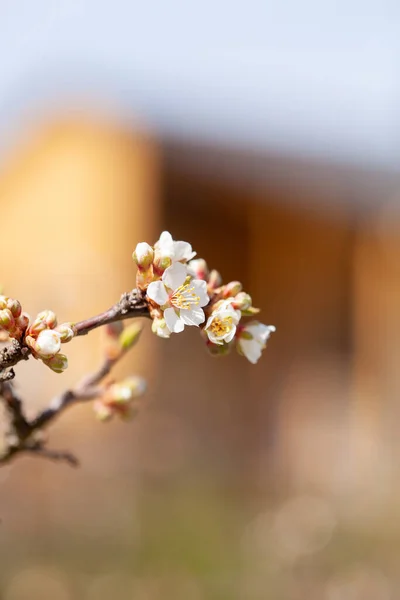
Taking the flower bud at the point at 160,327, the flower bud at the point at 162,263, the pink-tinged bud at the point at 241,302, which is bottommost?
the flower bud at the point at 160,327

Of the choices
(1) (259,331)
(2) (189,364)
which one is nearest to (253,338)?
(1) (259,331)

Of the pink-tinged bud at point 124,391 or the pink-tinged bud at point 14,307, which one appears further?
the pink-tinged bud at point 124,391

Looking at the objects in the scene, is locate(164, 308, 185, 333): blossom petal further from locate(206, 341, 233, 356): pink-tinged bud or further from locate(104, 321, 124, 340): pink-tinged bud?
locate(104, 321, 124, 340): pink-tinged bud

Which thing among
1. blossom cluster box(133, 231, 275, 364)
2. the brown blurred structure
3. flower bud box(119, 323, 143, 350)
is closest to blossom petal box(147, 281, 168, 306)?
blossom cluster box(133, 231, 275, 364)

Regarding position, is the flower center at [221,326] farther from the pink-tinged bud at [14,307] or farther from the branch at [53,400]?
the pink-tinged bud at [14,307]

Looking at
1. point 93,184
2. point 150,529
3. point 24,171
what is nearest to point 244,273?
point 93,184

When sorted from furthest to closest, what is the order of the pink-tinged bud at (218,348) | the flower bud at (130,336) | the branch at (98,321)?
1. the flower bud at (130,336)
2. the pink-tinged bud at (218,348)
3. the branch at (98,321)

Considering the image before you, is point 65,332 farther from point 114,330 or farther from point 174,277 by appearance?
point 114,330

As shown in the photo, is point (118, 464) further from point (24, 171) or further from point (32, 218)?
point (24, 171)

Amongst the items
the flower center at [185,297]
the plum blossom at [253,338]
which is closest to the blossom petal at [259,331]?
the plum blossom at [253,338]
